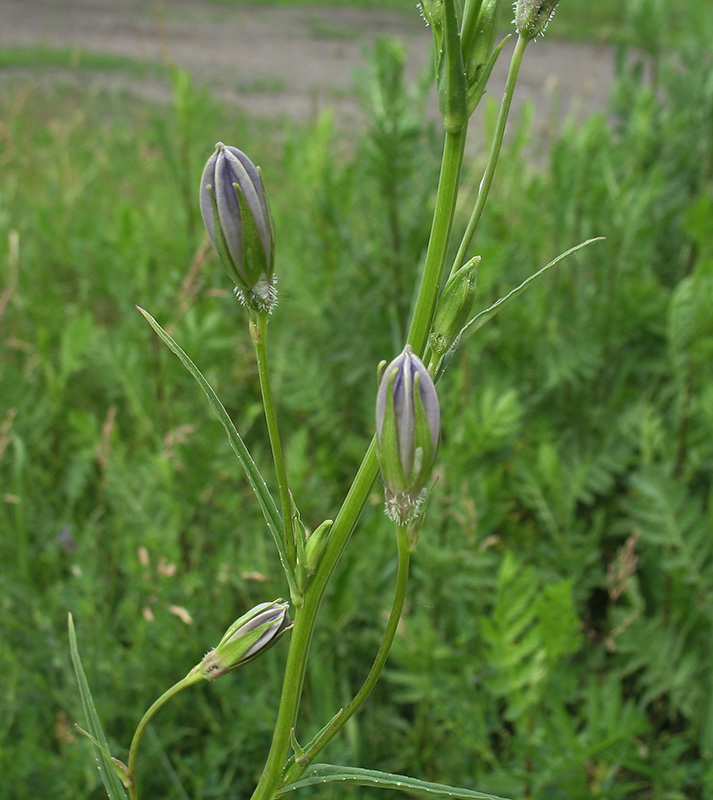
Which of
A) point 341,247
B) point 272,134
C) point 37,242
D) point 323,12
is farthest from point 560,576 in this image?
point 323,12

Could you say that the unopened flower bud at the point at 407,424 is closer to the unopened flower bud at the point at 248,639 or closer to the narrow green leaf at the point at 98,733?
the unopened flower bud at the point at 248,639

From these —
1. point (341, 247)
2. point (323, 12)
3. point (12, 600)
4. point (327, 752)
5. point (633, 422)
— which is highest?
point (323, 12)

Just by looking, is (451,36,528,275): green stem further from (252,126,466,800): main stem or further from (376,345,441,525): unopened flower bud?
(376,345,441,525): unopened flower bud

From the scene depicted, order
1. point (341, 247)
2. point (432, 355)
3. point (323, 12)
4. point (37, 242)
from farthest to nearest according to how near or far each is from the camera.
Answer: point (323, 12) → point (37, 242) → point (341, 247) → point (432, 355)

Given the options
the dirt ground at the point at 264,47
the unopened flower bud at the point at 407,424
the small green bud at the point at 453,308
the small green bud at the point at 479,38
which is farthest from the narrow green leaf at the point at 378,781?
the dirt ground at the point at 264,47

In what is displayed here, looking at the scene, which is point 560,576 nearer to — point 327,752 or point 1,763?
point 327,752

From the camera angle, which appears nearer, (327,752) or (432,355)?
(432,355)

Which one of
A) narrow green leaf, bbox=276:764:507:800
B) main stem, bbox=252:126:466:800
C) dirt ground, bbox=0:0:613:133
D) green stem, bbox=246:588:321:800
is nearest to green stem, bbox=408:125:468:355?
main stem, bbox=252:126:466:800
